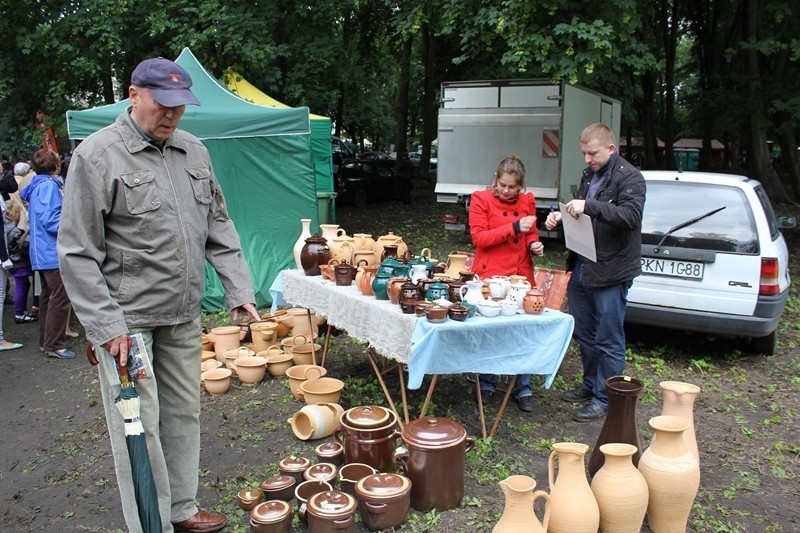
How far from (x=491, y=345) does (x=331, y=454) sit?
3.46ft

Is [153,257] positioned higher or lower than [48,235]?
higher

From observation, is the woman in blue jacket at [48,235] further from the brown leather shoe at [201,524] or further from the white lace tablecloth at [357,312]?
the brown leather shoe at [201,524]

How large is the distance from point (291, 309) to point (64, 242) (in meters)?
3.84

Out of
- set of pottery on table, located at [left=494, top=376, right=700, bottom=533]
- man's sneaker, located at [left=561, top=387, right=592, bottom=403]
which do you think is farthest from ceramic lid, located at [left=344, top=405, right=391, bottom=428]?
man's sneaker, located at [left=561, top=387, right=592, bottom=403]

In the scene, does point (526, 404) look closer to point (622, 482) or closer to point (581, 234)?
point (581, 234)

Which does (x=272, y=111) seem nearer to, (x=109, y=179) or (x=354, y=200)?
(x=109, y=179)

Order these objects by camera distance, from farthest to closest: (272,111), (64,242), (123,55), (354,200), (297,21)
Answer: (354,200)
(297,21)
(123,55)
(272,111)
(64,242)

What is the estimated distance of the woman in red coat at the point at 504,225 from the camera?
4.18 metres

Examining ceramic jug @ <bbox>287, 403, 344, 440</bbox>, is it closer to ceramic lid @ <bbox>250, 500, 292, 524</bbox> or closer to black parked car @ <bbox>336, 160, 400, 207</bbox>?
ceramic lid @ <bbox>250, 500, 292, 524</bbox>

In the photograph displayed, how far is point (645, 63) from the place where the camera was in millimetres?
8617

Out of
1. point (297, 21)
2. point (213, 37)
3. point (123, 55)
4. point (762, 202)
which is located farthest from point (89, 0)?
point (762, 202)

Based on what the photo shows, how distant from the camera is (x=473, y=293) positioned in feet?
11.9

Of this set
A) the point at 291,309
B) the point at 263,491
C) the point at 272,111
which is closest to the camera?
the point at 263,491

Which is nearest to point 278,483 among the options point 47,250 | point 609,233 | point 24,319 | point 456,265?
point 456,265
